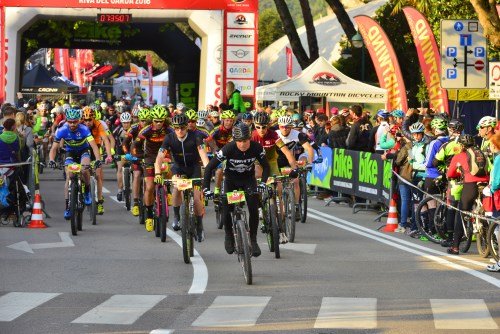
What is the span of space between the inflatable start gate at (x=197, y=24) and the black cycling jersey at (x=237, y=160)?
20.3 meters

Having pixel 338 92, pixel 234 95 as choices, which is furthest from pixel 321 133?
pixel 338 92

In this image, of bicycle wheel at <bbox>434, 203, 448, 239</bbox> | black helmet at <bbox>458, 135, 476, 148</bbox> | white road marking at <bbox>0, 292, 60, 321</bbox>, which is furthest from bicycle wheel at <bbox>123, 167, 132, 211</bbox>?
white road marking at <bbox>0, 292, 60, 321</bbox>

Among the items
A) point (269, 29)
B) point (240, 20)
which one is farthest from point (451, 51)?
point (269, 29)

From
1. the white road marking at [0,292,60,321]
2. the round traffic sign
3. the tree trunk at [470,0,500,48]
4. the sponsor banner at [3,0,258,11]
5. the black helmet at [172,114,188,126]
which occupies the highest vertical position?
the sponsor banner at [3,0,258,11]

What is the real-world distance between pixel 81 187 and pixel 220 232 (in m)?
2.17

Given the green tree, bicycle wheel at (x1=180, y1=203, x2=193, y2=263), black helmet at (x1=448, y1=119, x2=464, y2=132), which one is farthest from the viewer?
the green tree

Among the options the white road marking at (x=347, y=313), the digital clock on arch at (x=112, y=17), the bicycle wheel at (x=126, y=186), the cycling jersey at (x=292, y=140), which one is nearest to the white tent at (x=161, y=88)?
the digital clock on arch at (x=112, y=17)

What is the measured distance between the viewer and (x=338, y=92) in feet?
117

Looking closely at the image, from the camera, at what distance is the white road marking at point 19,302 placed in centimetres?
1137

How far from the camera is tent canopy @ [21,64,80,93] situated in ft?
195

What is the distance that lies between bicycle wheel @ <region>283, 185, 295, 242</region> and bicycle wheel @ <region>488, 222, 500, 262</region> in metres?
Result: 3.21

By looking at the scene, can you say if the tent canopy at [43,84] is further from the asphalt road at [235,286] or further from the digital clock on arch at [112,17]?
the asphalt road at [235,286]

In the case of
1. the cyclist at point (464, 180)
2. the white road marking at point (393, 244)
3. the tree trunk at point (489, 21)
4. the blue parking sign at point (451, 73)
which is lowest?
the white road marking at point (393, 244)

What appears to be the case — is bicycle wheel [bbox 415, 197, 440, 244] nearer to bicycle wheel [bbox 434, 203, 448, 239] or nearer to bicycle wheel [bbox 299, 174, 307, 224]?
bicycle wheel [bbox 434, 203, 448, 239]
